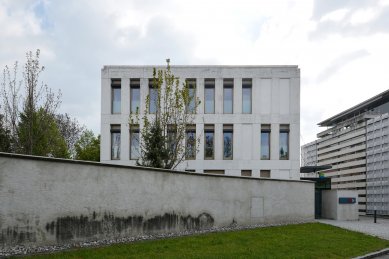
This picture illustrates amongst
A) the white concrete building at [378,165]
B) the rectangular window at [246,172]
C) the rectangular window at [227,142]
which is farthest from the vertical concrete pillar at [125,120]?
the white concrete building at [378,165]

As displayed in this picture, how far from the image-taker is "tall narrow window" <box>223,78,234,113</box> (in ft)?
114

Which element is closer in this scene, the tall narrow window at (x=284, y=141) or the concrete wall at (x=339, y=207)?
the concrete wall at (x=339, y=207)

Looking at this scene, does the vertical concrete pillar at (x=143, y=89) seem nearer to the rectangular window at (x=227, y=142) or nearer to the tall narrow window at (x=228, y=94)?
the tall narrow window at (x=228, y=94)

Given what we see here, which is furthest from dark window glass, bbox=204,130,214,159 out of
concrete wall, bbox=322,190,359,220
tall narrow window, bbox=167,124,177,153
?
tall narrow window, bbox=167,124,177,153

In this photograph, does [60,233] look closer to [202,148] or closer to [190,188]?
[190,188]

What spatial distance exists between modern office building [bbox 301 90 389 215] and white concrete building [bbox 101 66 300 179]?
13.3m

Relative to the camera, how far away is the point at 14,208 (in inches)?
417

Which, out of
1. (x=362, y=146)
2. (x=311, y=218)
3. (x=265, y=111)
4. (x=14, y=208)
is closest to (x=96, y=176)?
(x=14, y=208)

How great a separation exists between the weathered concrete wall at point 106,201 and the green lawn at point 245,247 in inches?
41.2

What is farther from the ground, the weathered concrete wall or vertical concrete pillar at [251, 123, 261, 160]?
vertical concrete pillar at [251, 123, 261, 160]

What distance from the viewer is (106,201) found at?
13.4 meters

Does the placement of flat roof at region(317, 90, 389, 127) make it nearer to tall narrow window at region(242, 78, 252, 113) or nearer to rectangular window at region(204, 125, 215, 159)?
tall narrow window at region(242, 78, 252, 113)

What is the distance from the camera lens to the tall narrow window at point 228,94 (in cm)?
3481

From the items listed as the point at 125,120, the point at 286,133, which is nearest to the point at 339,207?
the point at 286,133
